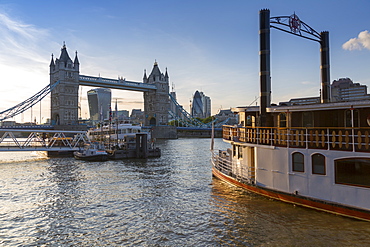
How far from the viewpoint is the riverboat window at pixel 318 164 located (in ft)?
41.6

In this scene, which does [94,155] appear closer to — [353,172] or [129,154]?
[129,154]

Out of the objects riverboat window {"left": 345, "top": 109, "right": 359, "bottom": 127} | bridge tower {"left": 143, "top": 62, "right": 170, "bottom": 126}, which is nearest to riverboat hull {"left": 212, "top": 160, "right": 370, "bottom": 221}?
riverboat window {"left": 345, "top": 109, "right": 359, "bottom": 127}

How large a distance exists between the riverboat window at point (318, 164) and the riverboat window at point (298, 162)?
543 mm

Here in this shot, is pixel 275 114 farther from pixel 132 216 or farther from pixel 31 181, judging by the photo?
pixel 31 181

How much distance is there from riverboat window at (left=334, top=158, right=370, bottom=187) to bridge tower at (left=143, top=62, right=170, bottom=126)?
116 m

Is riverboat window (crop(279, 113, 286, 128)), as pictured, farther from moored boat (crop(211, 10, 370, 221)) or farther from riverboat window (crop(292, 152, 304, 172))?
riverboat window (crop(292, 152, 304, 172))

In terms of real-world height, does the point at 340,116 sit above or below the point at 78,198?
above

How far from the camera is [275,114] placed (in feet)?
51.4

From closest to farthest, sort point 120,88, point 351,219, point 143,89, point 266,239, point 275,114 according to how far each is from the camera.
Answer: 1. point 266,239
2. point 351,219
3. point 275,114
4. point 120,88
5. point 143,89

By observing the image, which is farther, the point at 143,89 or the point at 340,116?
the point at 143,89

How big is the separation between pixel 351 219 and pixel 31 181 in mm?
22261

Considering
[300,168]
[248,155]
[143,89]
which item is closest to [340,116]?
[300,168]

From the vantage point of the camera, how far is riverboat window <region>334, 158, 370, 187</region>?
11.4 m

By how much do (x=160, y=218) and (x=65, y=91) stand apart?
96248mm
